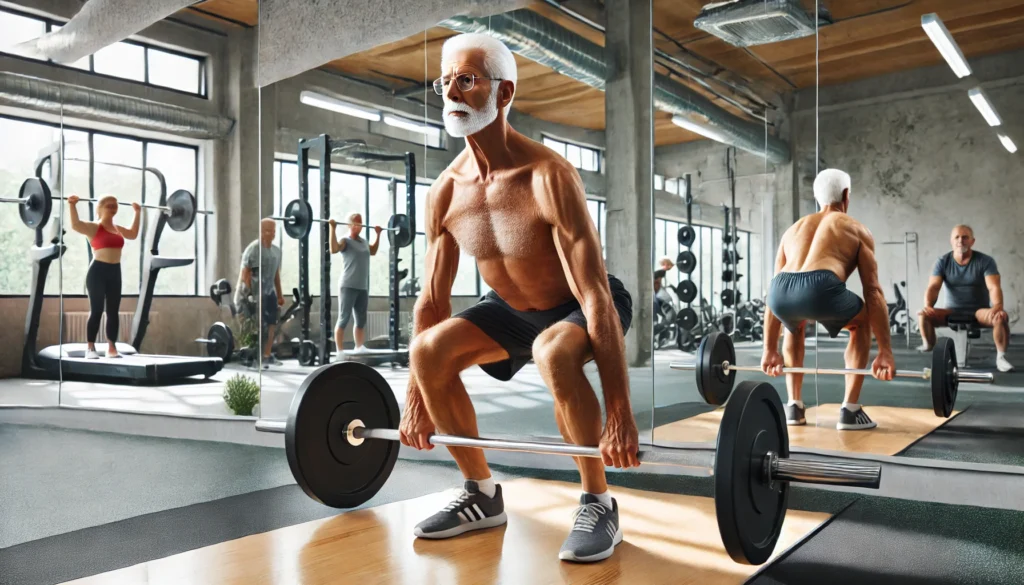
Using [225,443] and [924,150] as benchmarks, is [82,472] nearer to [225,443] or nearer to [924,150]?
[225,443]

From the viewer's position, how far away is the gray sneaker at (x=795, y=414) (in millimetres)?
3160

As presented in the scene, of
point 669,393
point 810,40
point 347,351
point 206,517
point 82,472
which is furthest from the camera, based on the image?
point 347,351

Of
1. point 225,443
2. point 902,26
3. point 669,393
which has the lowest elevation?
point 225,443

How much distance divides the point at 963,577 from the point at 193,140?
432 cm

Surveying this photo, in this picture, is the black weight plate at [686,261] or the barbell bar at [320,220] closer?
the black weight plate at [686,261]

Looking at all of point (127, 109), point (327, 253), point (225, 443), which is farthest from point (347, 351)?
point (127, 109)

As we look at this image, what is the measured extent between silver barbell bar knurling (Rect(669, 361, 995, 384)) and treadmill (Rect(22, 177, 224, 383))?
9.37 ft

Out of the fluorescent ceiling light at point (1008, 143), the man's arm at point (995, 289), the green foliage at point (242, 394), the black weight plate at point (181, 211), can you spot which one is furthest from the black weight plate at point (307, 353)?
the fluorescent ceiling light at point (1008, 143)

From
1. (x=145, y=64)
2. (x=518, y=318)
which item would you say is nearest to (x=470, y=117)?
(x=518, y=318)

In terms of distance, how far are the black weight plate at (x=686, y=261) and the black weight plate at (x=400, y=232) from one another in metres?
1.39

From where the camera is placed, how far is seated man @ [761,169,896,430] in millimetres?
2803

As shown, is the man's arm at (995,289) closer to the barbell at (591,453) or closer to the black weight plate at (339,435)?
the barbell at (591,453)

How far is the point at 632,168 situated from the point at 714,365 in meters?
0.88

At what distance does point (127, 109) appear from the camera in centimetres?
454
